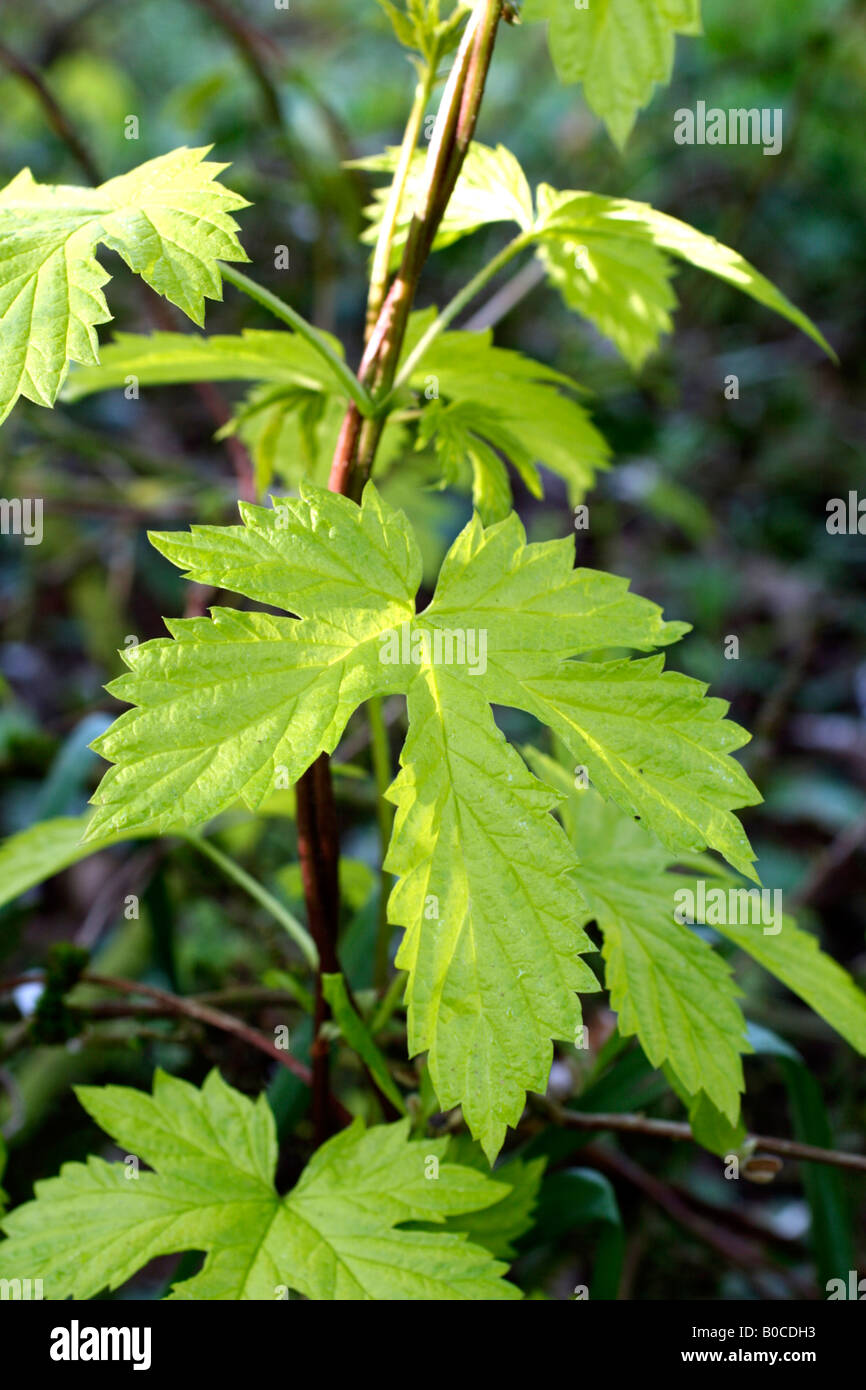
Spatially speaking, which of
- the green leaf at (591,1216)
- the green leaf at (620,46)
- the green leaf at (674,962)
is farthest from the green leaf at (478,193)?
the green leaf at (591,1216)

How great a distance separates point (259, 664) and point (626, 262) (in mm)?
611

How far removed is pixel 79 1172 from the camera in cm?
82

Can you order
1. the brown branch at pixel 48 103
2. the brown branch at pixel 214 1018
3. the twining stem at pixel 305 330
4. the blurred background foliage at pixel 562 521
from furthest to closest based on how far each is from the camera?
the brown branch at pixel 48 103
the blurred background foliage at pixel 562 521
the brown branch at pixel 214 1018
the twining stem at pixel 305 330

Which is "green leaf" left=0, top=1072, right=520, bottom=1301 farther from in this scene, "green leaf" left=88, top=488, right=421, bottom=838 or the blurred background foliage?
"green leaf" left=88, top=488, right=421, bottom=838

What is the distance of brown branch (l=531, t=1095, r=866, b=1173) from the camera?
0.96m

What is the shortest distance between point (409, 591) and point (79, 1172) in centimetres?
55

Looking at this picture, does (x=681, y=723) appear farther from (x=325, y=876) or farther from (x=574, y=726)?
(x=325, y=876)

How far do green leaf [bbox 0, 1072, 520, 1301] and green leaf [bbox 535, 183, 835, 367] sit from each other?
736mm

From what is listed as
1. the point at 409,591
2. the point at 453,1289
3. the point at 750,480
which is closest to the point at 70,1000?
the point at 453,1289

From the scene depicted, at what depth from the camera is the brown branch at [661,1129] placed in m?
0.96

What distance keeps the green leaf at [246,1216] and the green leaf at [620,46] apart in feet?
2.80

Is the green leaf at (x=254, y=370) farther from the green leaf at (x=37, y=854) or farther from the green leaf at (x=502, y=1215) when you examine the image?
the green leaf at (x=502, y=1215)

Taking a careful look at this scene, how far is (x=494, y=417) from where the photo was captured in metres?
0.85

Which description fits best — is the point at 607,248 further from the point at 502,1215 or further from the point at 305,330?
the point at 502,1215
